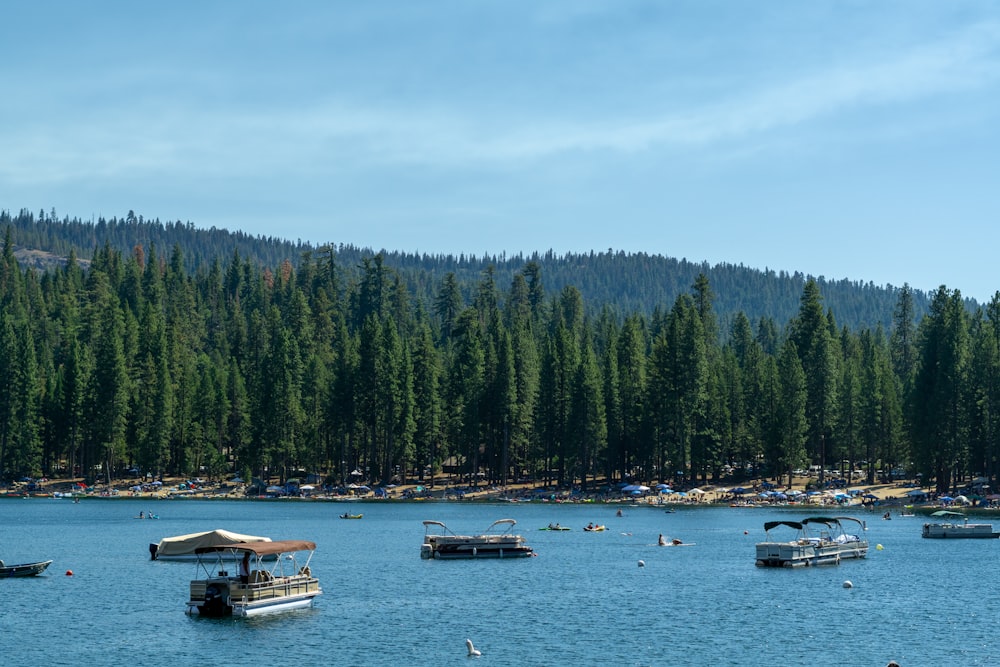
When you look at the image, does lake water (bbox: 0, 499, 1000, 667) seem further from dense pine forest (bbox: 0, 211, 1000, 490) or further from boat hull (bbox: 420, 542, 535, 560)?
dense pine forest (bbox: 0, 211, 1000, 490)

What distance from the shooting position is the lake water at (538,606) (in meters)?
52.5

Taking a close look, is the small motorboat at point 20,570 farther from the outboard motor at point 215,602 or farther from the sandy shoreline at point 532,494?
the sandy shoreline at point 532,494

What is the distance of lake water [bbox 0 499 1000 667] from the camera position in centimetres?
5250

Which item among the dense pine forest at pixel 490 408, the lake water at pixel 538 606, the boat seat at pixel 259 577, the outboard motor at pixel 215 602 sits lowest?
the lake water at pixel 538 606

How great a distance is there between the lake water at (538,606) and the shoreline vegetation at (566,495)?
37.1m

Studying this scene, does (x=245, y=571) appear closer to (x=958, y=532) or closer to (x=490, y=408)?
(x=958, y=532)

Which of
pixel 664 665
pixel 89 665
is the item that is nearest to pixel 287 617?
pixel 89 665

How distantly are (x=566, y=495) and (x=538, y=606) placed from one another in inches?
3843

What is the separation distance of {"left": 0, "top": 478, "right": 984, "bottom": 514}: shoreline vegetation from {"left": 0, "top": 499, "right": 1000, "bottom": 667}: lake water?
37141mm

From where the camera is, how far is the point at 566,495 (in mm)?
163375

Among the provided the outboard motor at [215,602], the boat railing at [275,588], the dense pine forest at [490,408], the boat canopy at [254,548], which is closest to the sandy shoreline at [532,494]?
the dense pine forest at [490,408]

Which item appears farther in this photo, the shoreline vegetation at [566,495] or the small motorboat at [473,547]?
the shoreline vegetation at [566,495]

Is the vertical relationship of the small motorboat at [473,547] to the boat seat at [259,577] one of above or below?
below

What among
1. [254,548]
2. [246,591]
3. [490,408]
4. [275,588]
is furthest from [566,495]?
[246,591]
